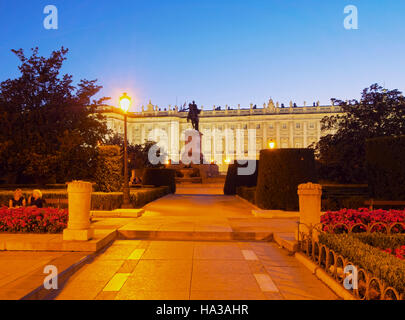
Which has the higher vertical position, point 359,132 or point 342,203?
point 359,132

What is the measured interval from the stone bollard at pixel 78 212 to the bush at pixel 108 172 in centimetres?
880

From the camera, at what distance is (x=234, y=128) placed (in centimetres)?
11756

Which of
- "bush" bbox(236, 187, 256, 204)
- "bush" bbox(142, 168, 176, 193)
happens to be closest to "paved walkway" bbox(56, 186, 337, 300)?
"bush" bbox(236, 187, 256, 204)

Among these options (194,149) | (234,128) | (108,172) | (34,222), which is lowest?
(34,222)

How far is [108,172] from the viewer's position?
680 inches

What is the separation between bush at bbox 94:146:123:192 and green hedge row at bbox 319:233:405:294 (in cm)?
1202

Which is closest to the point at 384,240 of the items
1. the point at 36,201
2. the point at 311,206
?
the point at 311,206

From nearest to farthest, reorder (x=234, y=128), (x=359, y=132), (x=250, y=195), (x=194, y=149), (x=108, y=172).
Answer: (x=108, y=172), (x=250, y=195), (x=359, y=132), (x=194, y=149), (x=234, y=128)

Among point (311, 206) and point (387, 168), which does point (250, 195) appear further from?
point (311, 206)

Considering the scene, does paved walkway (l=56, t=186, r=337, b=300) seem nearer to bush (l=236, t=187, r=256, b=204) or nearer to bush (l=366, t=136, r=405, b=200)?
bush (l=366, t=136, r=405, b=200)

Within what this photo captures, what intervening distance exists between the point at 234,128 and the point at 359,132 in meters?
85.4

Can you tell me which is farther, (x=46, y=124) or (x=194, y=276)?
(x=46, y=124)

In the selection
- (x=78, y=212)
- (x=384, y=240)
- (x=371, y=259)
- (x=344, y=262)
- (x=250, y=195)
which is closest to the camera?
(x=371, y=259)

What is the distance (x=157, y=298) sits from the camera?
16.8 ft
